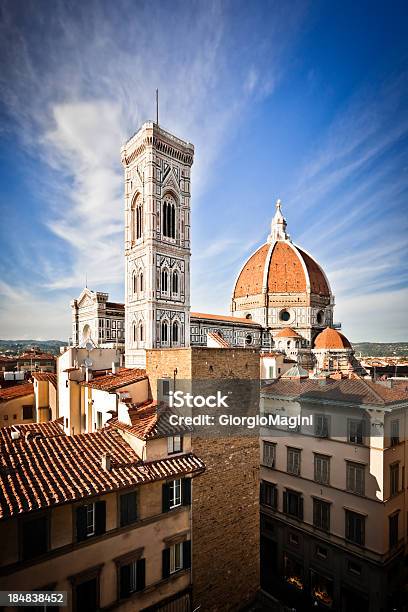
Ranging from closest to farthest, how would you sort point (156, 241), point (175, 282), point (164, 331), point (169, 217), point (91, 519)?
1. point (91, 519)
2. point (164, 331)
3. point (156, 241)
4. point (175, 282)
5. point (169, 217)

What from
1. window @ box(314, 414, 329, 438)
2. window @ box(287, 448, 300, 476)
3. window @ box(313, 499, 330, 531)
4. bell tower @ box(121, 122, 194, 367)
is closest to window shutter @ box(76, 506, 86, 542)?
window @ box(314, 414, 329, 438)

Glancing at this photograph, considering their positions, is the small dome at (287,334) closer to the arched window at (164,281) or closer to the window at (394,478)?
the arched window at (164,281)

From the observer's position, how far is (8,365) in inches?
1689

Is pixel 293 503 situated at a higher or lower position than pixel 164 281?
lower

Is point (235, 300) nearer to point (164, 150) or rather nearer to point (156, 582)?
point (164, 150)

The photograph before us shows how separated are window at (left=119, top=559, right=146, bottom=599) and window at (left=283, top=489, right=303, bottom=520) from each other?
1126 cm

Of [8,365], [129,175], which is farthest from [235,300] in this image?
[8,365]

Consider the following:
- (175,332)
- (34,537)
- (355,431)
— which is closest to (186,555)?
(34,537)

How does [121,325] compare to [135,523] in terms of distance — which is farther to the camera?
[121,325]

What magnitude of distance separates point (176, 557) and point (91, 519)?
3.28m

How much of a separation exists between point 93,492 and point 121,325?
154 ft

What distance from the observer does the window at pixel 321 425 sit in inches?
670

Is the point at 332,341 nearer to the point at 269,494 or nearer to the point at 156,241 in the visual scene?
the point at 156,241

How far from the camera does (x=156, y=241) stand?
45.8 metres
